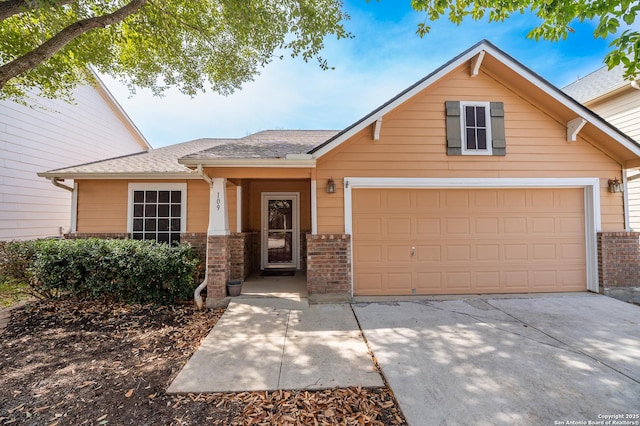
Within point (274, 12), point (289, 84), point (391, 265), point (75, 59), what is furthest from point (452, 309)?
point (75, 59)

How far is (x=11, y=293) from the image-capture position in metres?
5.68

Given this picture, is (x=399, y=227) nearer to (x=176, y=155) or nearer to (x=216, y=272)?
(x=216, y=272)

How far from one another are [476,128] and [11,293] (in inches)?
408

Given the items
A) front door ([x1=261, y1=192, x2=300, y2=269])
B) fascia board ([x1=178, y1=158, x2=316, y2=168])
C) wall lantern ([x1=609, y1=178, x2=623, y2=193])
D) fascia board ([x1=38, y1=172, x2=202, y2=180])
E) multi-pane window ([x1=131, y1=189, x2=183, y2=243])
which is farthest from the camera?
front door ([x1=261, y1=192, x2=300, y2=269])

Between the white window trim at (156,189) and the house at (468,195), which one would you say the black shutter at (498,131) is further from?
the white window trim at (156,189)

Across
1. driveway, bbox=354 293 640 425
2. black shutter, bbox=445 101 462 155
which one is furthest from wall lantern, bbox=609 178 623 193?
black shutter, bbox=445 101 462 155

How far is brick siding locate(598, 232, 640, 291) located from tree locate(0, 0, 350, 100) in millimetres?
7134

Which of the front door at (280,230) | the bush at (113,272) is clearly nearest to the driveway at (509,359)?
the front door at (280,230)

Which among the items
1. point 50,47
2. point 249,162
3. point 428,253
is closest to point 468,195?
point 428,253

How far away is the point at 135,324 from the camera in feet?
15.1

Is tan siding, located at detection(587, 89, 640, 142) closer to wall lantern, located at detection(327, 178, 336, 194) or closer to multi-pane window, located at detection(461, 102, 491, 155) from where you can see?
multi-pane window, located at detection(461, 102, 491, 155)

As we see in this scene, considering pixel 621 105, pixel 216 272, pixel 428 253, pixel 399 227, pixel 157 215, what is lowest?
pixel 216 272

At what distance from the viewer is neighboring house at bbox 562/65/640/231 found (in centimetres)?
754

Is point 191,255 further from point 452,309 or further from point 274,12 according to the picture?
point 274,12
